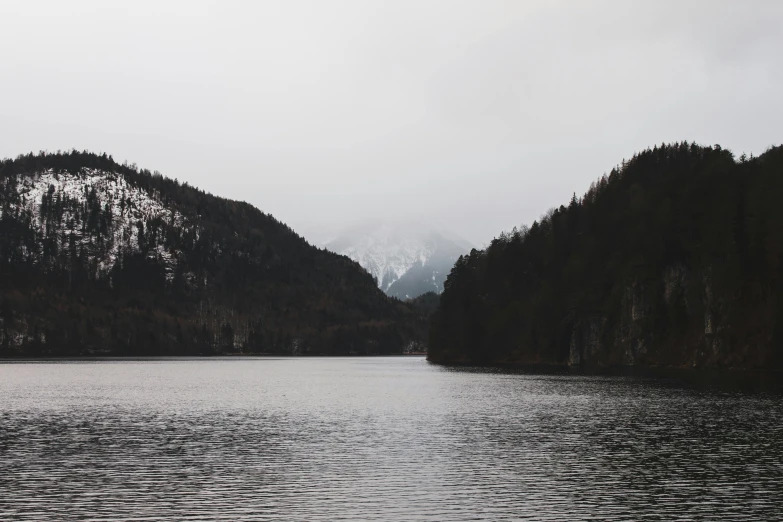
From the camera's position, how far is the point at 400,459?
158ft

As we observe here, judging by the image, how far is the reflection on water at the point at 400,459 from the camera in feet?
115

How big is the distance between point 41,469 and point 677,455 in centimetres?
3736

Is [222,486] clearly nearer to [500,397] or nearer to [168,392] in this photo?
[500,397]

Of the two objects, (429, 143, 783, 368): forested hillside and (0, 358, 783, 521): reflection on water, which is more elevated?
(429, 143, 783, 368): forested hillside

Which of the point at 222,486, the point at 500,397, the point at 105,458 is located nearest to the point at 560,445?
the point at 222,486

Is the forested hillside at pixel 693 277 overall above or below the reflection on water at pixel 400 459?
above

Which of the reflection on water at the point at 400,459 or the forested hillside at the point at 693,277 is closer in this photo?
the reflection on water at the point at 400,459

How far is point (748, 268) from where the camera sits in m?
143

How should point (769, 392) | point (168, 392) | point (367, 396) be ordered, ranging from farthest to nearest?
point (168, 392) < point (367, 396) < point (769, 392)

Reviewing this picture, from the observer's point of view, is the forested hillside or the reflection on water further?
the forested hillside

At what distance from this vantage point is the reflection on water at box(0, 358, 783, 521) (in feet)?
115

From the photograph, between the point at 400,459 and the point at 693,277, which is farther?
the point at 693,277

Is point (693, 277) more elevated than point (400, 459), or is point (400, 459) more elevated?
point (693, 277)

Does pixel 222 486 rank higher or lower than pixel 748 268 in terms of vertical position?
lower
